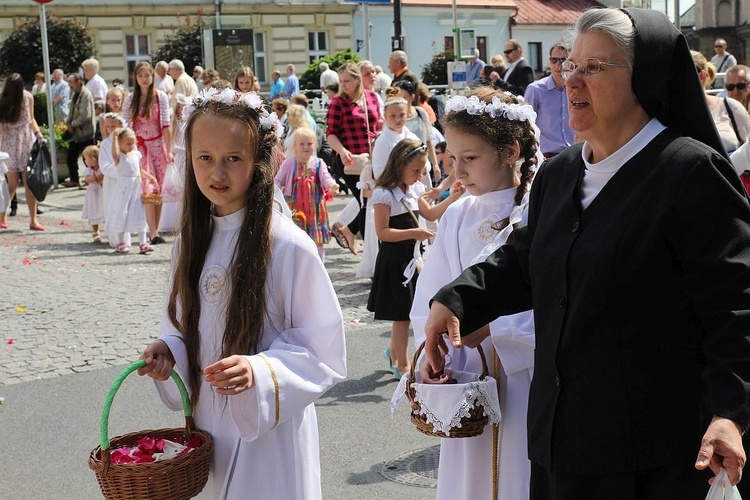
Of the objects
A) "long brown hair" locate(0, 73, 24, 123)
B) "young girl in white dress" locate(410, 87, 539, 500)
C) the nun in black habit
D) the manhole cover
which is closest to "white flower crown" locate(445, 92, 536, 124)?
"young girl in white dress" locate(410, 87, 539, 500)

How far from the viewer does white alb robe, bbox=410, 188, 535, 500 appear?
360cm

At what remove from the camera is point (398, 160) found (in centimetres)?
736

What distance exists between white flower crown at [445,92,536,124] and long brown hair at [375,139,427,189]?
309cm

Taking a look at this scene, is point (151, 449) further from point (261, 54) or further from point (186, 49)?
point (261, 54)

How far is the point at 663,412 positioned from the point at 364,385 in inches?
181

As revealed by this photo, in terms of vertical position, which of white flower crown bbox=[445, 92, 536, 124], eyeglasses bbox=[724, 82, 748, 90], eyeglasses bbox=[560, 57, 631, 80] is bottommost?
white flower crown bbox=[445, 92, 536, 124]

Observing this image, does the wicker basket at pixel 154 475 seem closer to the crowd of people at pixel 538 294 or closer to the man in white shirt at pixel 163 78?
the crowd of people at pixel 538 294

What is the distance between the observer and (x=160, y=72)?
17.4m

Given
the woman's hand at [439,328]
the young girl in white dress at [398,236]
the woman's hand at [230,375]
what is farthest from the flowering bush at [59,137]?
the woman's hand at [439,328]

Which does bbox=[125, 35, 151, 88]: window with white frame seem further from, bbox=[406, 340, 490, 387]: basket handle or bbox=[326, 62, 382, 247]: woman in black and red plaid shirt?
bbox=[406, 340, 490, 387]: basket handle

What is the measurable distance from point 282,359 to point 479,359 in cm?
90

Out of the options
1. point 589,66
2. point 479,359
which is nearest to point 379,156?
point 479,359

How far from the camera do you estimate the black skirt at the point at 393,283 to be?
718cm

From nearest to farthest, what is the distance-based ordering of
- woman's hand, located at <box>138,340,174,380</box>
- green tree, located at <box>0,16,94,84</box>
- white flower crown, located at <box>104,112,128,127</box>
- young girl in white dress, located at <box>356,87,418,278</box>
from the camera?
woman's hand, located at <box>138,340,174,380</box>
young girl in white dress, located at <box>356,87,418,278</box>
white flower crown, located at <box>104,112,128,127</box>
green tree, located at <box>0,16,94,84</box>
